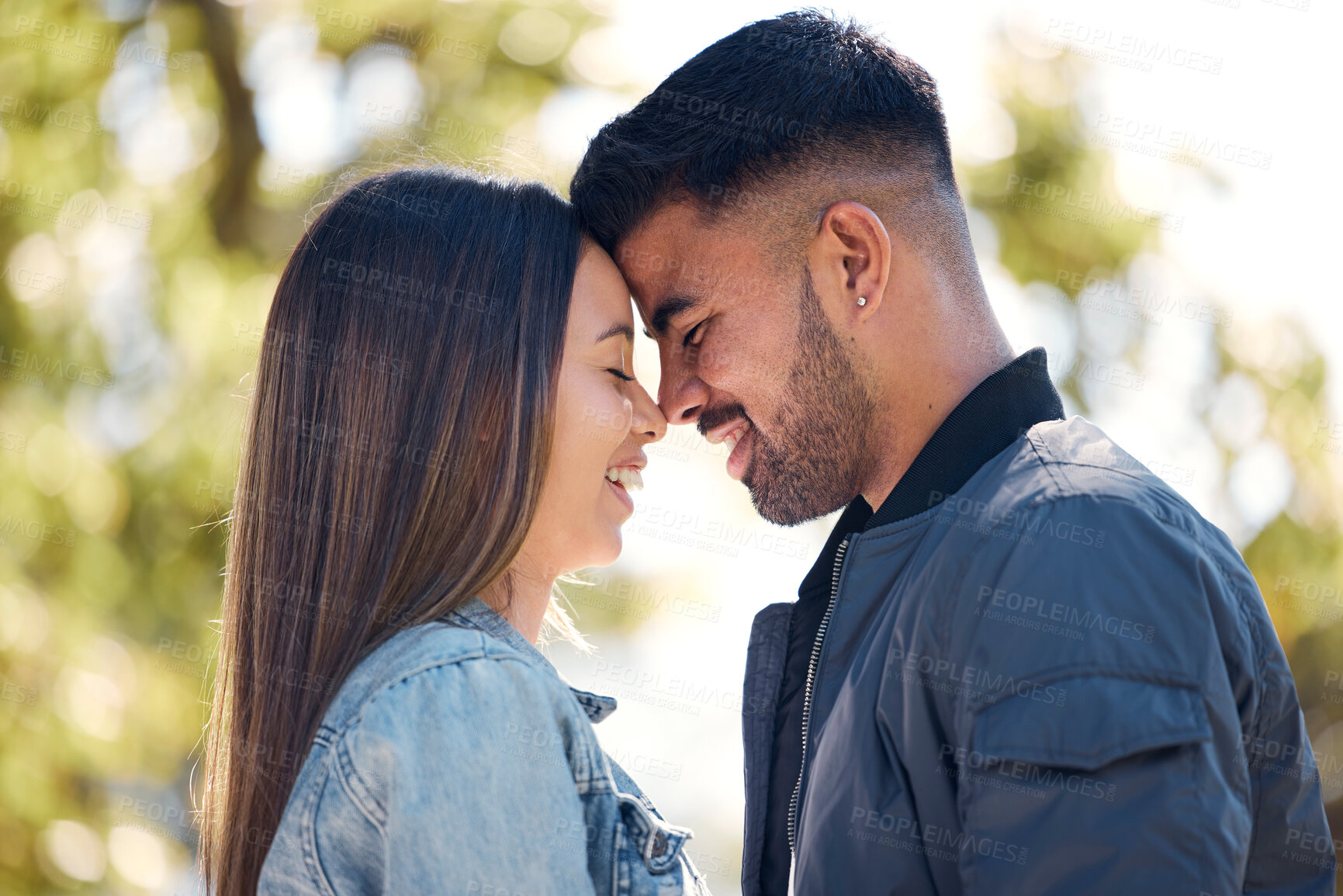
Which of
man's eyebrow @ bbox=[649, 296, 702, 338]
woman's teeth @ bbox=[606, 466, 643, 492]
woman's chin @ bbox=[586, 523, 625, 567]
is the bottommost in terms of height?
woman's chin @ bbox=[586, 523, 625, 567]

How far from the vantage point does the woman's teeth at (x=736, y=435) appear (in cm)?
242

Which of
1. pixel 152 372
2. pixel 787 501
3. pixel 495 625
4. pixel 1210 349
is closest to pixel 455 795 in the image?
pixel 495 625

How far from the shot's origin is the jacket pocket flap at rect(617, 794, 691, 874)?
174 centimetres

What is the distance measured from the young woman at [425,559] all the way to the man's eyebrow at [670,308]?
0.55ft

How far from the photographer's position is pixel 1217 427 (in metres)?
5.49

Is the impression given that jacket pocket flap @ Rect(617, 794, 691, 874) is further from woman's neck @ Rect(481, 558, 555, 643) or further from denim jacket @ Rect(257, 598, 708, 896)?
woman's neck @ Rect(481, 558, 555, 643)

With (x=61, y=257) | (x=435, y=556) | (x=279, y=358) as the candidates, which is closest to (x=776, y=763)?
(x=435, y=556)

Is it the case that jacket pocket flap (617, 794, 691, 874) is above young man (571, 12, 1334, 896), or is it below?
below

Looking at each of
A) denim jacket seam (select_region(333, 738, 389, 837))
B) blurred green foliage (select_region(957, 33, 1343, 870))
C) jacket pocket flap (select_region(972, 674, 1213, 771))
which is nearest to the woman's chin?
denim jacket seam (select_region(333, 738, 389, 837))

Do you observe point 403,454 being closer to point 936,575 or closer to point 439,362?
point 439,362

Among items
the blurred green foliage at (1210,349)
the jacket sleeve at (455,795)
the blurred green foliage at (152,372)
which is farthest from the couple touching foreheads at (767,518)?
the blurred green foliage at (1210,349)

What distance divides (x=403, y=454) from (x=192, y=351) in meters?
3.45

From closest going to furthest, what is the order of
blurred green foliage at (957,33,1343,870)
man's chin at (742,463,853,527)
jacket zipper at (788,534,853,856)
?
jacket zipper at (788,534,853,856) < man's chin at (742,463,853,527) < blurred green foliage at (957,33,1343,870)

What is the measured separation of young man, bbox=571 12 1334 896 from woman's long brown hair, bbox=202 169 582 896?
Result: 472 mm
